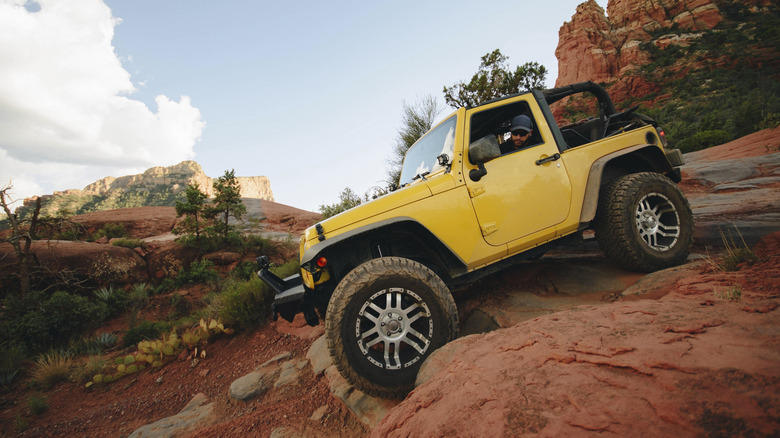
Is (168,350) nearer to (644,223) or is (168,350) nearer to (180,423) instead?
(180,423)

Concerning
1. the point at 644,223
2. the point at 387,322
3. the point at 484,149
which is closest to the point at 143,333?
the point at 387,322

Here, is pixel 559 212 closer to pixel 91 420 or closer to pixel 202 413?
pixel 202 413

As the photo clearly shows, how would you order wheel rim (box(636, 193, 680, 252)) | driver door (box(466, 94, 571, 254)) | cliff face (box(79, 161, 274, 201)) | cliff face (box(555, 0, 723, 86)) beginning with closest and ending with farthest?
driver door (box(466, 94, 571, 254))
wheel rim (box(636, 193, 680, 252))
cliff face (box(555, 0, 723, 86))
cliff face (box(79, 161, 274, 201))

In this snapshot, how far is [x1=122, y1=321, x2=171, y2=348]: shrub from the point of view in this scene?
5551 mm

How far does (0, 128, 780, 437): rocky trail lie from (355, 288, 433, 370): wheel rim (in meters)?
0.33

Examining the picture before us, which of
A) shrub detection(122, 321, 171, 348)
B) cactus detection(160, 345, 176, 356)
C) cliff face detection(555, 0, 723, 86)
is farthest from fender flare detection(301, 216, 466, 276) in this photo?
cliff face detection(555, 0, 723, 86)

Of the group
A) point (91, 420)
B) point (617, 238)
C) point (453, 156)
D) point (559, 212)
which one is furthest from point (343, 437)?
point (91, 420)

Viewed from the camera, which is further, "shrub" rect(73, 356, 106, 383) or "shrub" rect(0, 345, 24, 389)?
"shrub" rect(0, 345, 24, 389)

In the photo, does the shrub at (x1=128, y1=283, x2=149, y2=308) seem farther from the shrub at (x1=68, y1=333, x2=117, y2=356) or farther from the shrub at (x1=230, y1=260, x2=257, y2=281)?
the shrub at (x1=230, y1=260, x2=257, y2=281)

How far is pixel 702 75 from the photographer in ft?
100

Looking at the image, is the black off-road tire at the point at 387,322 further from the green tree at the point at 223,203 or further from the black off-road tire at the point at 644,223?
the green tree at the point at 223,203

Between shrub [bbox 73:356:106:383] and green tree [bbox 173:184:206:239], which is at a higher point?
green tree [bbox 173:184:206:239]

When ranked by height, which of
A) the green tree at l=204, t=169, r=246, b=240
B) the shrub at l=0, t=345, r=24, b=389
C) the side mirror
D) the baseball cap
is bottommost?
the shrub at l=0, t=345, r=24, b=389

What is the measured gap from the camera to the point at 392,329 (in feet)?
7.06
